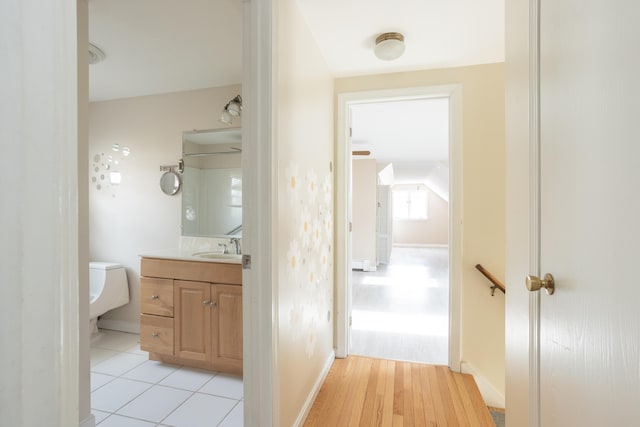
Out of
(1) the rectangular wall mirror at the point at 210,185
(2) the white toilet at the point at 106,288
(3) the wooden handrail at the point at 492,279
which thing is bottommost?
(2) the white toilet at the point at 106,288

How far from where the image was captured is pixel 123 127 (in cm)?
293

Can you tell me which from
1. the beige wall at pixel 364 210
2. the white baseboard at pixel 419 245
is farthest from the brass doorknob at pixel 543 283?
the white baseboard at pixel 419 245

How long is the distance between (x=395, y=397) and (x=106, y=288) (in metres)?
2.57

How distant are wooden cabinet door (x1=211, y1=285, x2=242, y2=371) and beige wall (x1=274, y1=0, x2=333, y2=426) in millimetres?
566

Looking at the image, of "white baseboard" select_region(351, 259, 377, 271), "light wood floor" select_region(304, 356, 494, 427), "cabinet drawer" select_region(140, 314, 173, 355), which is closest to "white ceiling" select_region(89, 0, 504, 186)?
"cabinet drawer" select_region(140, 314, 173, 355)

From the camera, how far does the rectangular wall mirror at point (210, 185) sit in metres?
2.70

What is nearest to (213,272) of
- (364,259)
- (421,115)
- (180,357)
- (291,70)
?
(180,357)

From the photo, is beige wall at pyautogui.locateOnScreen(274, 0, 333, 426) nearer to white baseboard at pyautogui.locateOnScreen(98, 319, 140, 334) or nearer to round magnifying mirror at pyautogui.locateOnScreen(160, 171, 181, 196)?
round magnifying mirror at pyautogui.locateOnScreen(160, 171, 181, 196)

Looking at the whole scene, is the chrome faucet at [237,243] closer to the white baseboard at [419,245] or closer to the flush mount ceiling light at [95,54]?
the flush mount ceiling light at [95,54]

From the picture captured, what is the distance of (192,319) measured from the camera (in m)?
2.20

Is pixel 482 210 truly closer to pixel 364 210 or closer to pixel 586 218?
pixel 586 218

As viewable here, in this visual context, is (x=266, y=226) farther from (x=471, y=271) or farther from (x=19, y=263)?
(x=471, y=271)

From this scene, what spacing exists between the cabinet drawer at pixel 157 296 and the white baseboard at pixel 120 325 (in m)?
0.82

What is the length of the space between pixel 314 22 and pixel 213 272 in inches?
70.1
